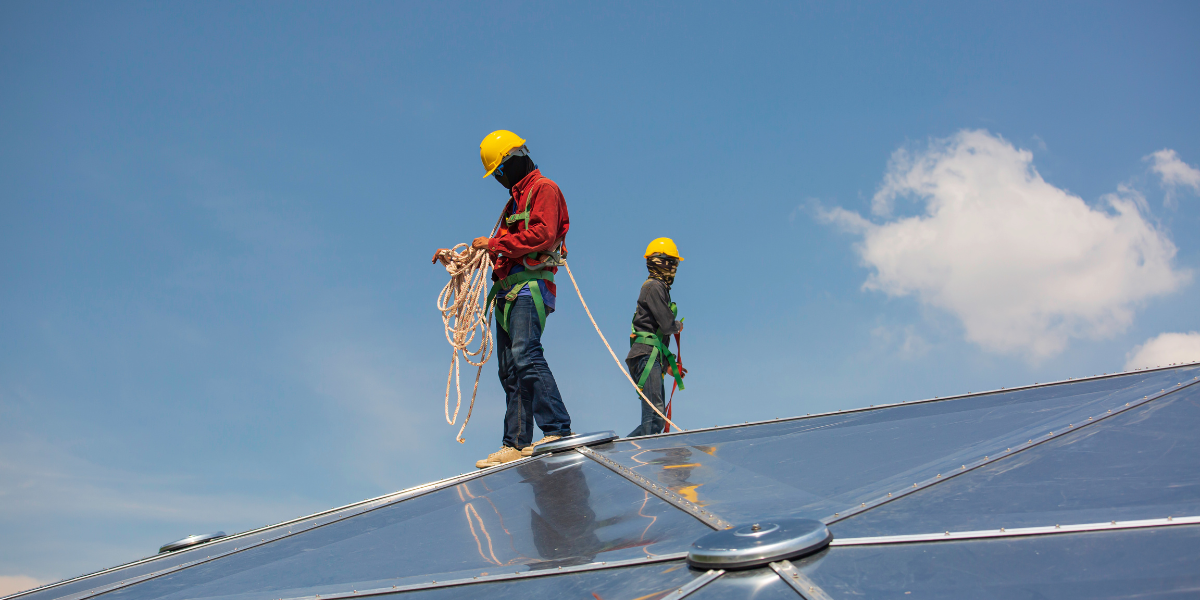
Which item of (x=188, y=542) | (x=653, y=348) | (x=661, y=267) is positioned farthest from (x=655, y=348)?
(x=188, y=542)

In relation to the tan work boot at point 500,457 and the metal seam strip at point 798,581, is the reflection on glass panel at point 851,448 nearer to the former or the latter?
the metal seam strip at point 798,581

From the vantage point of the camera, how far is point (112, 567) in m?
3.38

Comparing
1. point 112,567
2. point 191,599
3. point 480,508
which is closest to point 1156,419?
point 480,508

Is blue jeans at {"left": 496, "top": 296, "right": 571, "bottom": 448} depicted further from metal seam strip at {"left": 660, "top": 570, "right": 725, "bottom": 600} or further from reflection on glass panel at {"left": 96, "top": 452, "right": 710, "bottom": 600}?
metal seam strip at {"left": 660, "top": 570, "right": 725, "bottom": 600}

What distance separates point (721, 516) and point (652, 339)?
4.75 metres

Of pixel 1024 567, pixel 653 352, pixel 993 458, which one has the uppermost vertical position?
pixel 653 352

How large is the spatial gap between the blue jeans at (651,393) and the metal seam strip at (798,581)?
5.04 m

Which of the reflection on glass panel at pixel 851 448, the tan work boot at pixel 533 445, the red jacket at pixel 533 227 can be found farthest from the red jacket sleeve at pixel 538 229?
the reflection on glass panel at pixel 851 448

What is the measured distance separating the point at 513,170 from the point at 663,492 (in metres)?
2.51

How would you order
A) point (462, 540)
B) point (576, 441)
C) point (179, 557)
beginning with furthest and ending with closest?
point (576, 441) < point (179, 557) < point (462, 540)

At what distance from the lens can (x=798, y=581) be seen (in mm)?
1353

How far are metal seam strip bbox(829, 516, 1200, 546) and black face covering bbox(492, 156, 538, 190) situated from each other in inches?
126

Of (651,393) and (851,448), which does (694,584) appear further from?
(651,393)

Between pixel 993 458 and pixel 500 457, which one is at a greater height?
pixel 500 457
